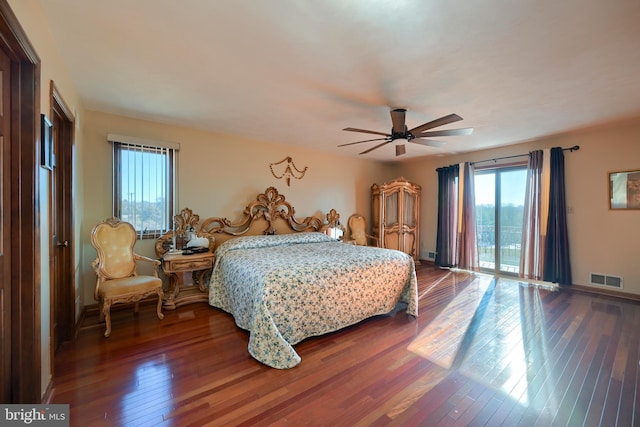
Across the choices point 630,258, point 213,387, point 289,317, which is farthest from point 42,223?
point 630,258

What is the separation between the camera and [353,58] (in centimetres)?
202

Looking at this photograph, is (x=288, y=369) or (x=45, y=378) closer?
(x=45, y=378)

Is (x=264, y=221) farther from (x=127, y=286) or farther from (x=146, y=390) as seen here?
(x=146, y=390)

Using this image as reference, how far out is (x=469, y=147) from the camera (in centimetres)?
483

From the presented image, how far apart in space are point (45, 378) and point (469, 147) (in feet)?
19.7

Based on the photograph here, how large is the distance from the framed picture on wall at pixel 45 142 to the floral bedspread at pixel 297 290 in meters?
1.65

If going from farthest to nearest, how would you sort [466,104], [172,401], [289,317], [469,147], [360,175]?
[360,175], [469,147], [466,104], [289,317], [172,401]

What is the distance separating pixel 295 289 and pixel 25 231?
1.78m

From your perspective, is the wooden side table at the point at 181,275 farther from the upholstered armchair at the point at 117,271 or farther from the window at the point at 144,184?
the window at the point at 144,184

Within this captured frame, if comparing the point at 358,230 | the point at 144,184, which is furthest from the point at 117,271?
the point at 358,230

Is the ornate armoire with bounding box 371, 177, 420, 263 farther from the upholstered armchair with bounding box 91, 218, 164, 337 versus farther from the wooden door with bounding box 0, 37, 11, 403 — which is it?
the wooden door with bounding box 0, 37, 11, 403

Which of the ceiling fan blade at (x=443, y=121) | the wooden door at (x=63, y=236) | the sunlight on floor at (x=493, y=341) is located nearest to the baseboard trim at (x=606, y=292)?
the sunlight on floor at (x=493, y=341)

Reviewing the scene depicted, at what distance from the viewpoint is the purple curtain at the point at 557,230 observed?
13.4 ft

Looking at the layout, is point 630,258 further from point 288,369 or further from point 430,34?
point 288,369
